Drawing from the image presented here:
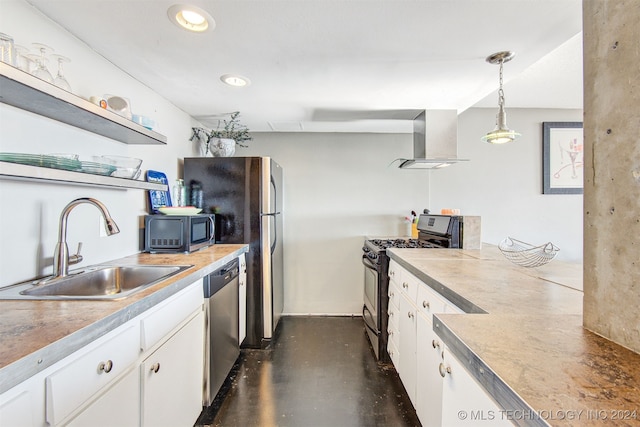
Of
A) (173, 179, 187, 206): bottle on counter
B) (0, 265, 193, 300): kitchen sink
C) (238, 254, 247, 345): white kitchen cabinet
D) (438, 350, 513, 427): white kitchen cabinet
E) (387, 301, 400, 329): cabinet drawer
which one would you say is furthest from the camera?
(173, 179, 187, 206): bottle on counter

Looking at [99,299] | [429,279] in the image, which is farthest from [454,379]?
[99,299]

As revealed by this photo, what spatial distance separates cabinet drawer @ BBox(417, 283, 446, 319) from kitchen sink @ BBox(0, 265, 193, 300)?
127cm

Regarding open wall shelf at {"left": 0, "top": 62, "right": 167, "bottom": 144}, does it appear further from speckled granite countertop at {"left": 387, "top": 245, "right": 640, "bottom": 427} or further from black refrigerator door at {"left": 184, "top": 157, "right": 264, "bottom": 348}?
speckled granite countertop at {"left": 387, "top": 245, "right": 640, "bottom": 427}

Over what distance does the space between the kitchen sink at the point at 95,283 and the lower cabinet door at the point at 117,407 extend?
29 centimetres

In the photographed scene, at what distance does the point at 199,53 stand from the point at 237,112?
102 cm

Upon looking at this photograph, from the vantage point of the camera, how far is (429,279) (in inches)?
53.9

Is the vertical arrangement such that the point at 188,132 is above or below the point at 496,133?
above

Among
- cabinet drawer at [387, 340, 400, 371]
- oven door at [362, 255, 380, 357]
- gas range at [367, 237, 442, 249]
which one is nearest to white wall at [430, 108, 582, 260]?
gas range at [367, 237, 442, 249]

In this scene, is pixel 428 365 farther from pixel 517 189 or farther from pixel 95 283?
pixel 517 189

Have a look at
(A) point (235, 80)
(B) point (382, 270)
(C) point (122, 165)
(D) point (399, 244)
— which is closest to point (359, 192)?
(D) point (399, 244)

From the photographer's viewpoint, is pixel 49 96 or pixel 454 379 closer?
pixel 454 379

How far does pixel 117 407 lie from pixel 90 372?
0.20 m

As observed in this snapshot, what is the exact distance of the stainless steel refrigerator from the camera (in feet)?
8.05

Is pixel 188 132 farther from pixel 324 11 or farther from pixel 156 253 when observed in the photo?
pixel 324 11
